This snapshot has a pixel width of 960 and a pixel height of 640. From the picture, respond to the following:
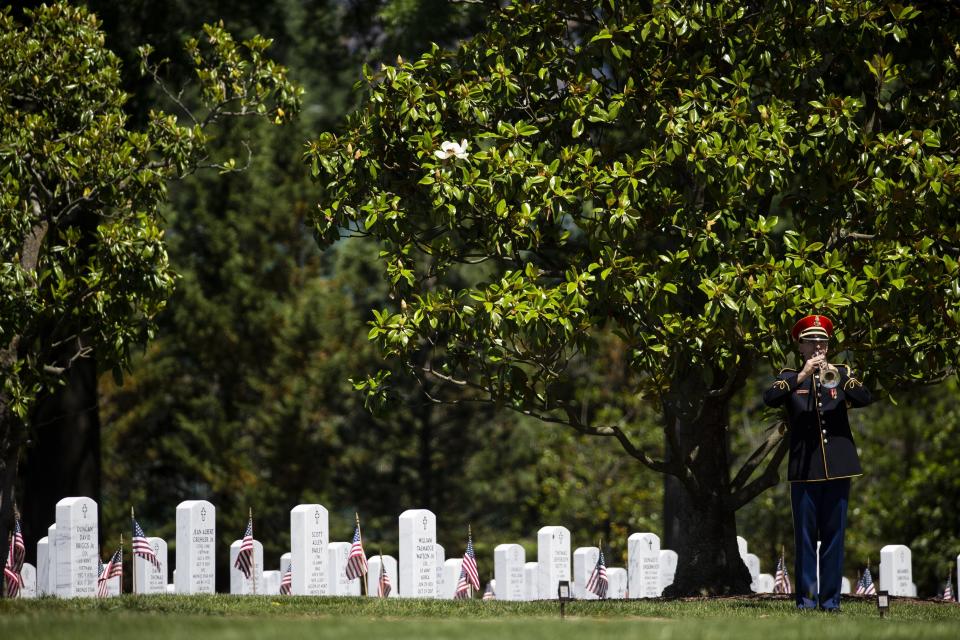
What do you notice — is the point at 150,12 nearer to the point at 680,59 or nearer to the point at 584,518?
the point at 680,59

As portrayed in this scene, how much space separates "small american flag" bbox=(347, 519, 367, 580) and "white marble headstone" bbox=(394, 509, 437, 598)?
46 centimetres

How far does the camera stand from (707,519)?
14438mm

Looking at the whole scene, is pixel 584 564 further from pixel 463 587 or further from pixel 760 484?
pixel 760 484

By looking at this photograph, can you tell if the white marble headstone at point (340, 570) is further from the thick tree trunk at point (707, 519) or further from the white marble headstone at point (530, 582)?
the thick tree trunk at point (707, 519)

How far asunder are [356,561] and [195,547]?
6.07ft

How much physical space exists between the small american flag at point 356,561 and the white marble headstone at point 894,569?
7.72 meters

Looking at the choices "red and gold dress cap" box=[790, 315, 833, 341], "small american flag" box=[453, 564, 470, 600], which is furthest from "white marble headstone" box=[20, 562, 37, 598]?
"red and gold dress cap" box=[790, 315, 833, 341]

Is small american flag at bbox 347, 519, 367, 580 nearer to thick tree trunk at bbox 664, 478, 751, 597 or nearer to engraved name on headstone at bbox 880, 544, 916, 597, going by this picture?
thick tree trunk at bbox 664, 478, 751, 597

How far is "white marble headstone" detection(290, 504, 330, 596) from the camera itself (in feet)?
49.3

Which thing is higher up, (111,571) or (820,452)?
(820,452)

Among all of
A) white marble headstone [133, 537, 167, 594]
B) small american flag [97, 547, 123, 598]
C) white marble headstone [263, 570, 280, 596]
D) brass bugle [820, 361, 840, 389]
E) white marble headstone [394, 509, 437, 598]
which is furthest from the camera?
white marble headstone [263, 570, 280, 596]

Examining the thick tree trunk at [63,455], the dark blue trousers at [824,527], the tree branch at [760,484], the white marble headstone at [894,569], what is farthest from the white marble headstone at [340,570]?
Result: the white marble headstone at [894,569]

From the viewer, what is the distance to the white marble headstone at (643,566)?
1712 centimetres

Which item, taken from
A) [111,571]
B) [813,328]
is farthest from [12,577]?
[813,328]
